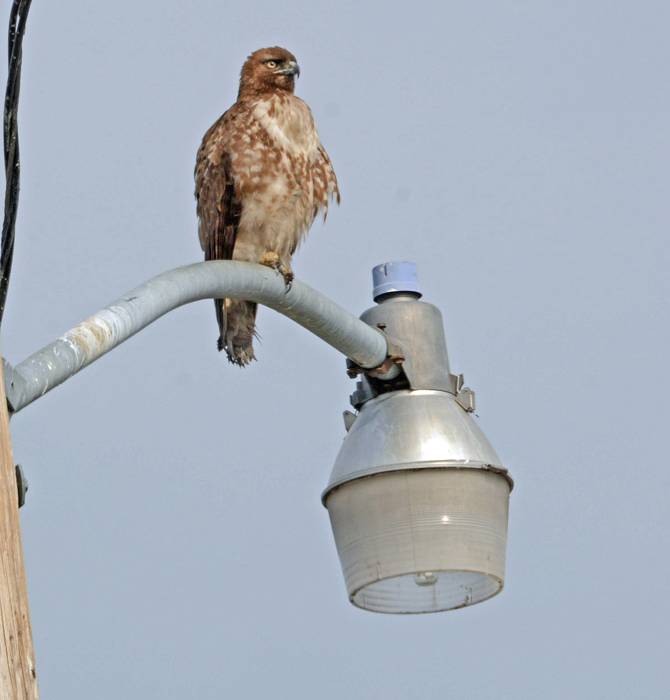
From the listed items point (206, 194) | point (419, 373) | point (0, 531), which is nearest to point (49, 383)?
point (0, 531)

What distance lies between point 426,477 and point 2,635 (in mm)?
2059

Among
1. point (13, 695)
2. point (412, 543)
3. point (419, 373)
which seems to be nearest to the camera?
point (13, 695)

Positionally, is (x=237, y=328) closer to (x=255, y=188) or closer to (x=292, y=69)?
(x=255, y=188)

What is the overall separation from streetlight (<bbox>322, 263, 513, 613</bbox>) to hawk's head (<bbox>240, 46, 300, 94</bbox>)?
280 cm

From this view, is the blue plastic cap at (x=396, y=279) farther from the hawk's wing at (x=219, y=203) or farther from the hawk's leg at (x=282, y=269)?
the hawk's wing at (x=219, y=203)

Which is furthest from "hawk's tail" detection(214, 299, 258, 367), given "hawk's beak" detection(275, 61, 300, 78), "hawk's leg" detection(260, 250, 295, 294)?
"hawk's beak" detection(275, 61, 300, 78)

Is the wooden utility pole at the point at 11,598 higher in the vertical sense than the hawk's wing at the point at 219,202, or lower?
lower

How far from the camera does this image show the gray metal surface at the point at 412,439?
169 inches

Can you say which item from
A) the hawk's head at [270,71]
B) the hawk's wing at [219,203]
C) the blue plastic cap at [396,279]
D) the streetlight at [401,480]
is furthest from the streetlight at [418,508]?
the hawk's head at [270,71]

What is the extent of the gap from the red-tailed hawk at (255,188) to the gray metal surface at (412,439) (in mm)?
1729

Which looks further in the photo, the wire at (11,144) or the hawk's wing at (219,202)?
the hawk's wing at (219,202)

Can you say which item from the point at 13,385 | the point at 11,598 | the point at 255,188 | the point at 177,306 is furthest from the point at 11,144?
the point at 255,188

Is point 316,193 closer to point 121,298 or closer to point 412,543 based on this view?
point 412,543

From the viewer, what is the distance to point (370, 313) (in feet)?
16.6
